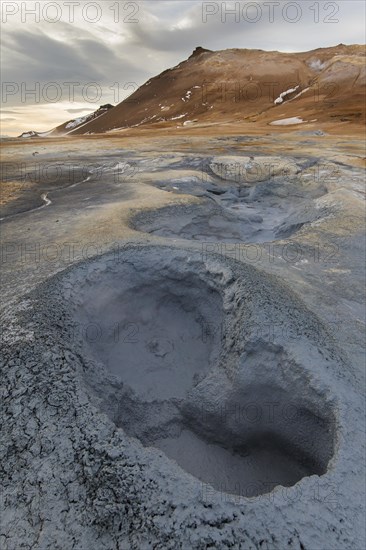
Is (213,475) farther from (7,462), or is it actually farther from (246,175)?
(246,175)

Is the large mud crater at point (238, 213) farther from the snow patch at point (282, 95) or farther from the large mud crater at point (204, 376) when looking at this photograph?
the snow patch at point (282, 95)

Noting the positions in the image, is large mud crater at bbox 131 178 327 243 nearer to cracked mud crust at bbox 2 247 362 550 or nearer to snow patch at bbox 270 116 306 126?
cracked mud crust at bbox 2 247 362 550

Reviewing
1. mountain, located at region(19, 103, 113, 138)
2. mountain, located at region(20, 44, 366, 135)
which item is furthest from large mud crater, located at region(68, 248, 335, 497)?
mountain, located at region(19, 103, 113, 138)

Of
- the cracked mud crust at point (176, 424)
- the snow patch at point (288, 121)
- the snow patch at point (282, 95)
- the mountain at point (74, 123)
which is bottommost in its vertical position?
the cracked mud crust at point (176, 424)

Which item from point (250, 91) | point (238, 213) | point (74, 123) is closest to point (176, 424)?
point (238, 213)

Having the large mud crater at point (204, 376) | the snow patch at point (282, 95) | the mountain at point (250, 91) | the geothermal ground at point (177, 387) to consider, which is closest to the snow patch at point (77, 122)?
the mountain at point (250, 91)

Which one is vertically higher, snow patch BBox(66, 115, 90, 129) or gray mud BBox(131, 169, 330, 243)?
snow patch BBox(66, 115, 90, 129)

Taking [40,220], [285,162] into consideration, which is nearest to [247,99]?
[285,162]
